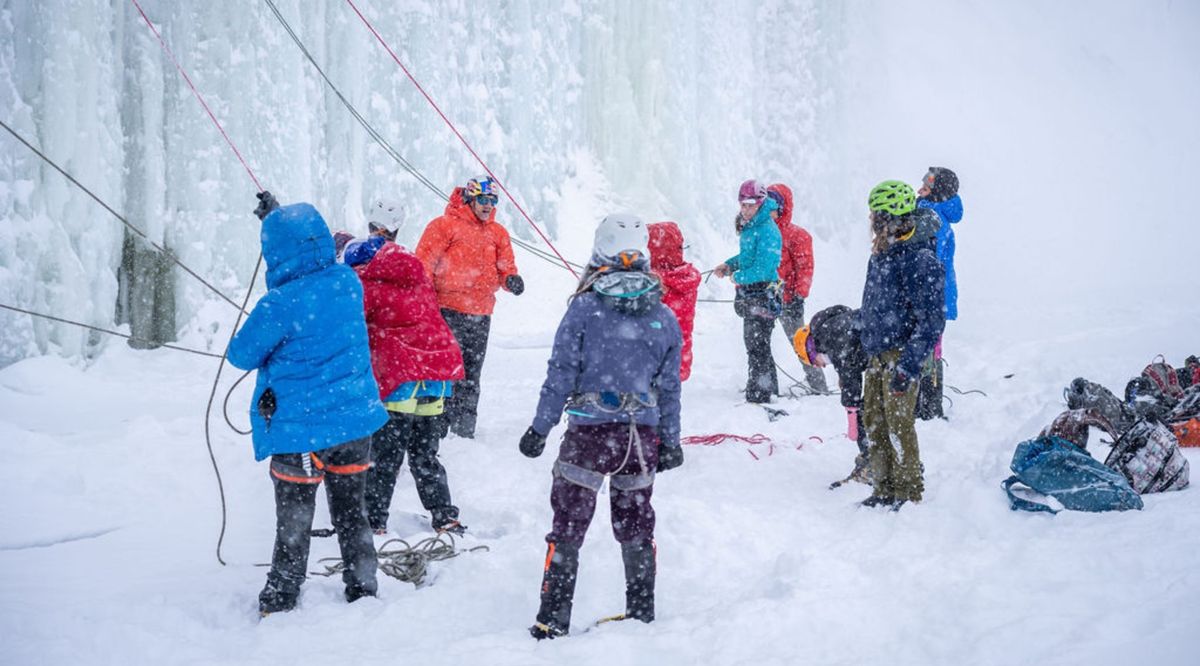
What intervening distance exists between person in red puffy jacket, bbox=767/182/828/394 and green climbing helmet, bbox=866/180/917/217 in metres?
2.59

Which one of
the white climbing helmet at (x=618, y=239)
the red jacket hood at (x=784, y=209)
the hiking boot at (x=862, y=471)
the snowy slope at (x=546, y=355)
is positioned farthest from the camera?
the red jacket hood at (x=784, y=209)

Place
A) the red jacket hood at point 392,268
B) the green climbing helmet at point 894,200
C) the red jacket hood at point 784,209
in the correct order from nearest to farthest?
1. the red jacket hood at point 392,268
2. the green climbing helmet at point 894,200
3. the red jacket hood at point 784,209

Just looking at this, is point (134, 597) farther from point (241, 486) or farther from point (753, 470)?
point (753, 470)

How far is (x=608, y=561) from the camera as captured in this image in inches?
152

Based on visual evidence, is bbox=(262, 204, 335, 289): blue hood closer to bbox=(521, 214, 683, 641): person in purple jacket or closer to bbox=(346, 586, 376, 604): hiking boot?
bbox=(521, 214, 683, 641): person in purple jacket

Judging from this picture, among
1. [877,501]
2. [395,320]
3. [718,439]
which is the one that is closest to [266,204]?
[395,320]

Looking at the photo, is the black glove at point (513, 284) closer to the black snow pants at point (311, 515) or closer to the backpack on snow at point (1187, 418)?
the black snow pants at point (311, 515)

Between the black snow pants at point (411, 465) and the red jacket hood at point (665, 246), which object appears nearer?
the black snow pants at point (411, 465)

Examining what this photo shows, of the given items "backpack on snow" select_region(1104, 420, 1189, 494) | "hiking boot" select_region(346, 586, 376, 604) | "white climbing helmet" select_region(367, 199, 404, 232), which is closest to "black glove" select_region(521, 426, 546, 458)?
"hiking boot" select_region(346, 586, 376, 604)

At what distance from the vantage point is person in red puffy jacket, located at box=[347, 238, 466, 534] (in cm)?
381

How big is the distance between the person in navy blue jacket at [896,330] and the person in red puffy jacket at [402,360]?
226 cm

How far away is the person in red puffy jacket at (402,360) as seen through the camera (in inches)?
150

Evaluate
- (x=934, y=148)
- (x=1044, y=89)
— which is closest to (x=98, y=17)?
(x=934, y=148)

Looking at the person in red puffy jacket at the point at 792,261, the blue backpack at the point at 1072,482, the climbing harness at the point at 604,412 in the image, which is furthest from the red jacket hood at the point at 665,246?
the climbing harness at the point at 604,412
